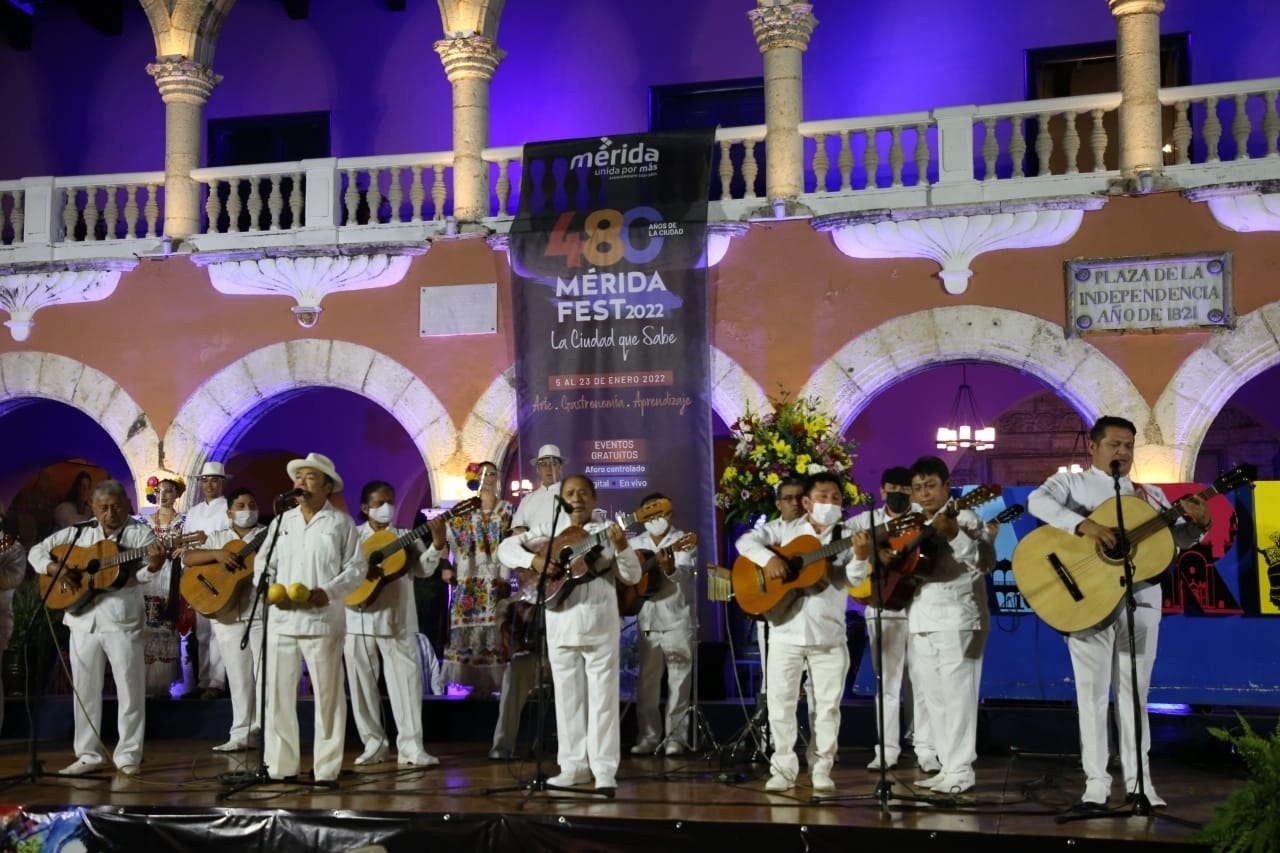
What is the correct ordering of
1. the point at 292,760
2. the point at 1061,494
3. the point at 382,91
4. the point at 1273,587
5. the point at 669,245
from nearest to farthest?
the point at 1061,494
the point at 292,760
the point at 1273,587
the point at 669,245
the point at 382,91

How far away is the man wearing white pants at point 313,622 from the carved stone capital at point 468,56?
18.5ft

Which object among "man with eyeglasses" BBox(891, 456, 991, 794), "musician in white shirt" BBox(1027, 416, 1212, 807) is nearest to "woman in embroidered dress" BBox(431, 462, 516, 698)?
"man with eyeglasses" BBox(891, 456, 991, 794)

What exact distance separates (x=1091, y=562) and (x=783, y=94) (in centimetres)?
622

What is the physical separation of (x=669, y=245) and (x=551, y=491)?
280 centimetres

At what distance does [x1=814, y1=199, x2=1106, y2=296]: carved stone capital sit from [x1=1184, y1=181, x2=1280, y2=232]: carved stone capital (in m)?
0.80

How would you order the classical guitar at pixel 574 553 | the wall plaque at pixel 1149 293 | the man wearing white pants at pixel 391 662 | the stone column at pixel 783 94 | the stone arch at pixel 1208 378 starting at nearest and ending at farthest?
the classical guitar at pixel 574 553 → the man wearing white pants at pixel 391 662 → the stone arch at pixel 1208 378 → the wall plaque at pixel 1149 293 → the stone column at pixel 783 94

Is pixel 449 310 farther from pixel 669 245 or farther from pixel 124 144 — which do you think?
pixel 124 144

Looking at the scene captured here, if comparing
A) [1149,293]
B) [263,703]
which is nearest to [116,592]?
[263,703]

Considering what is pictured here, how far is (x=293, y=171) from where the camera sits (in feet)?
42.8

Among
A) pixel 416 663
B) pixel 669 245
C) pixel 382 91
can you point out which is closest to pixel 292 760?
pixel 416 663

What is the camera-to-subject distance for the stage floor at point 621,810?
21.8ft

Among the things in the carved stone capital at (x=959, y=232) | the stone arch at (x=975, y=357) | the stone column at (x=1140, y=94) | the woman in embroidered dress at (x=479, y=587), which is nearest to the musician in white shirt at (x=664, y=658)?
the woman in embroidered dress at (x=479, y=587)

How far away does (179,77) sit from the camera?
1325cm

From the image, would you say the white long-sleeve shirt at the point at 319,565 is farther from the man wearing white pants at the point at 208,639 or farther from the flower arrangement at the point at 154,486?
the flower arrangement at the point at 154,486
